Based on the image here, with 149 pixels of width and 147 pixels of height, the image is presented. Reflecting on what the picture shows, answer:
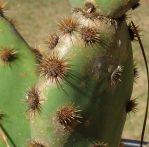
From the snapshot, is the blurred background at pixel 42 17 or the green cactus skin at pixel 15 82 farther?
the blurred background at pixel 42 17

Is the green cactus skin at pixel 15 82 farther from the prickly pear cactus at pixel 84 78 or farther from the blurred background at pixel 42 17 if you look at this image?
the blurred background at pixel 42 17

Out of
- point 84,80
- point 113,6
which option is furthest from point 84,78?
point 113,6

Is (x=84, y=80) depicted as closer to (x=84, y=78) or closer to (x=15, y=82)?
(x=84, y=78)

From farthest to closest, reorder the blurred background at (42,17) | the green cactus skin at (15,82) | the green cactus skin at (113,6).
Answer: the blurred background at (42,17) < the green cactus skin at (15,82) < the green cactus skin at (113,6)

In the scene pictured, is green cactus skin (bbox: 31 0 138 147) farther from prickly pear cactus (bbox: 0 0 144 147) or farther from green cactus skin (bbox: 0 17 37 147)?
green cactus skin (bbox: 0 17 37 147)

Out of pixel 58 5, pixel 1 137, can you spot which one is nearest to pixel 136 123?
pixel 58 5

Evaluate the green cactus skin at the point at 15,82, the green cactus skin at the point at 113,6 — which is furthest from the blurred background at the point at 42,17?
the green cactus skin at the point at 113,6

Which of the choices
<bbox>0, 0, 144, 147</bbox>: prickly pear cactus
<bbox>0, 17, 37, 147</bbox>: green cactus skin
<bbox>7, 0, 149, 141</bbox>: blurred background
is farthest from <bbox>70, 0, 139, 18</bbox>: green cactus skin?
<bbox>7, 0, 149, 141</bbox>: blurred background
